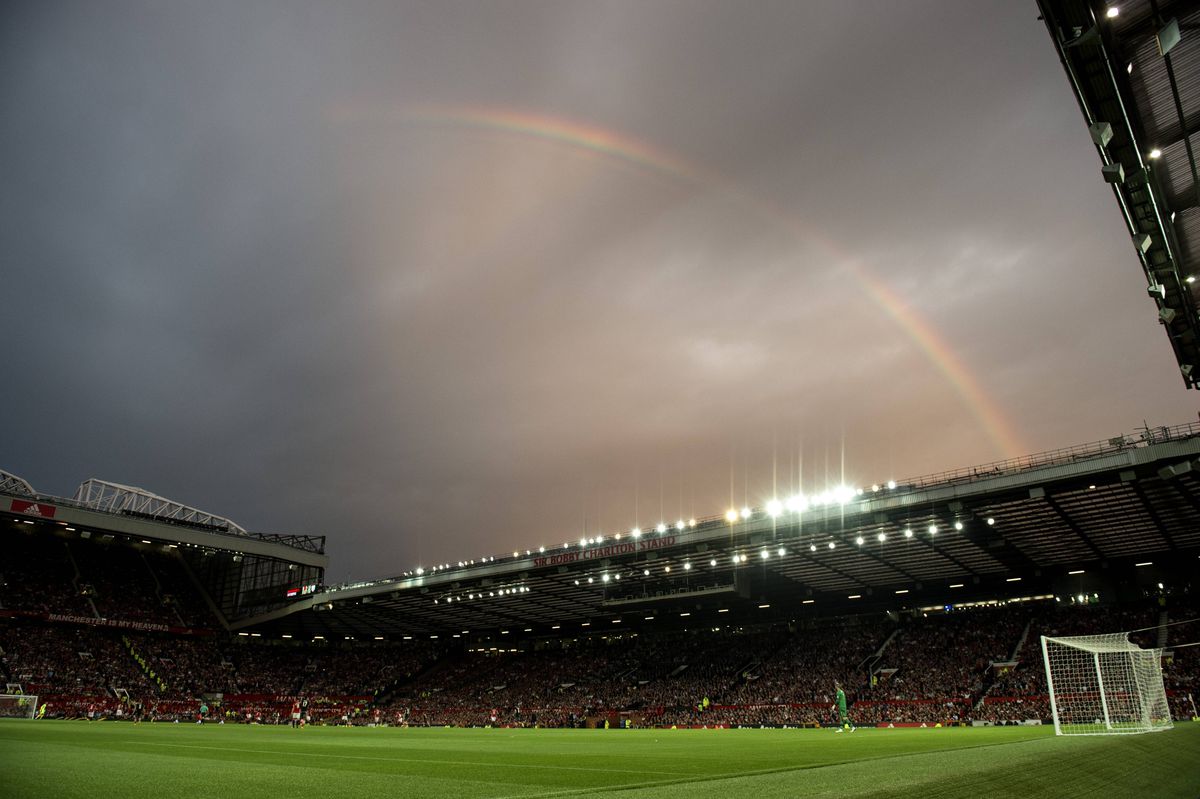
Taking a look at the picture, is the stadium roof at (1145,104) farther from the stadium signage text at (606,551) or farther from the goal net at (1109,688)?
the stadium signage text at (606,551)

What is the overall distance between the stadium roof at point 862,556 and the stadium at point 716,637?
0.67 ft

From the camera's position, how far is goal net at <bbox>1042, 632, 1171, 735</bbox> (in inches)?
842

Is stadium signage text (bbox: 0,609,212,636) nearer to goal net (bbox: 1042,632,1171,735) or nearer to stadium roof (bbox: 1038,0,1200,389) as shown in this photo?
goal net (bbox: 1042,632,1171,735)

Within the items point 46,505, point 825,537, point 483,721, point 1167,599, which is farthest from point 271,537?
point 1167,599

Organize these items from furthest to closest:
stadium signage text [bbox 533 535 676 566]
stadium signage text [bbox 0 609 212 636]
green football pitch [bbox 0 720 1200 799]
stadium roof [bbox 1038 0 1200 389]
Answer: stadium signage text [bbox 0 609 212 636], stadium signage text [bbox 533 535 676 566], stadium roof [bbox 1038 0 1200 389], green football pitch [bbox 0 720 1200 799]

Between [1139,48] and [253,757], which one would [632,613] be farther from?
[1139,48]

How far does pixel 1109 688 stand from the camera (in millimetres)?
25578

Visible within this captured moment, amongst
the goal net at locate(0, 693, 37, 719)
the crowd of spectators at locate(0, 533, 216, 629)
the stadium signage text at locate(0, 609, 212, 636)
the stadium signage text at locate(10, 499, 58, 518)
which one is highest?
the stadium signage text at locate(10, 499, 58, 518)

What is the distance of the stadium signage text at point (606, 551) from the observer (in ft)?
138

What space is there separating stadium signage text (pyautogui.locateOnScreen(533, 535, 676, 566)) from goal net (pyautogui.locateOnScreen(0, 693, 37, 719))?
30424 millimetres

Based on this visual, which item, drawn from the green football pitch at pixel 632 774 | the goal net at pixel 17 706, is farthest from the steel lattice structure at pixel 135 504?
the green football pitch at pixel 632 774

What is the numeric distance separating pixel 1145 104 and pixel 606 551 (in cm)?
3706

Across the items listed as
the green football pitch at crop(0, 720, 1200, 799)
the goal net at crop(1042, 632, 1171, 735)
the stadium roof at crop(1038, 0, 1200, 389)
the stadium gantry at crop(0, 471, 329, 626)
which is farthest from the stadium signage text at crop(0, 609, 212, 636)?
the stadium roof at crop(1038, 0, 1200, 389)

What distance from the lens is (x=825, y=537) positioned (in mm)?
38906
